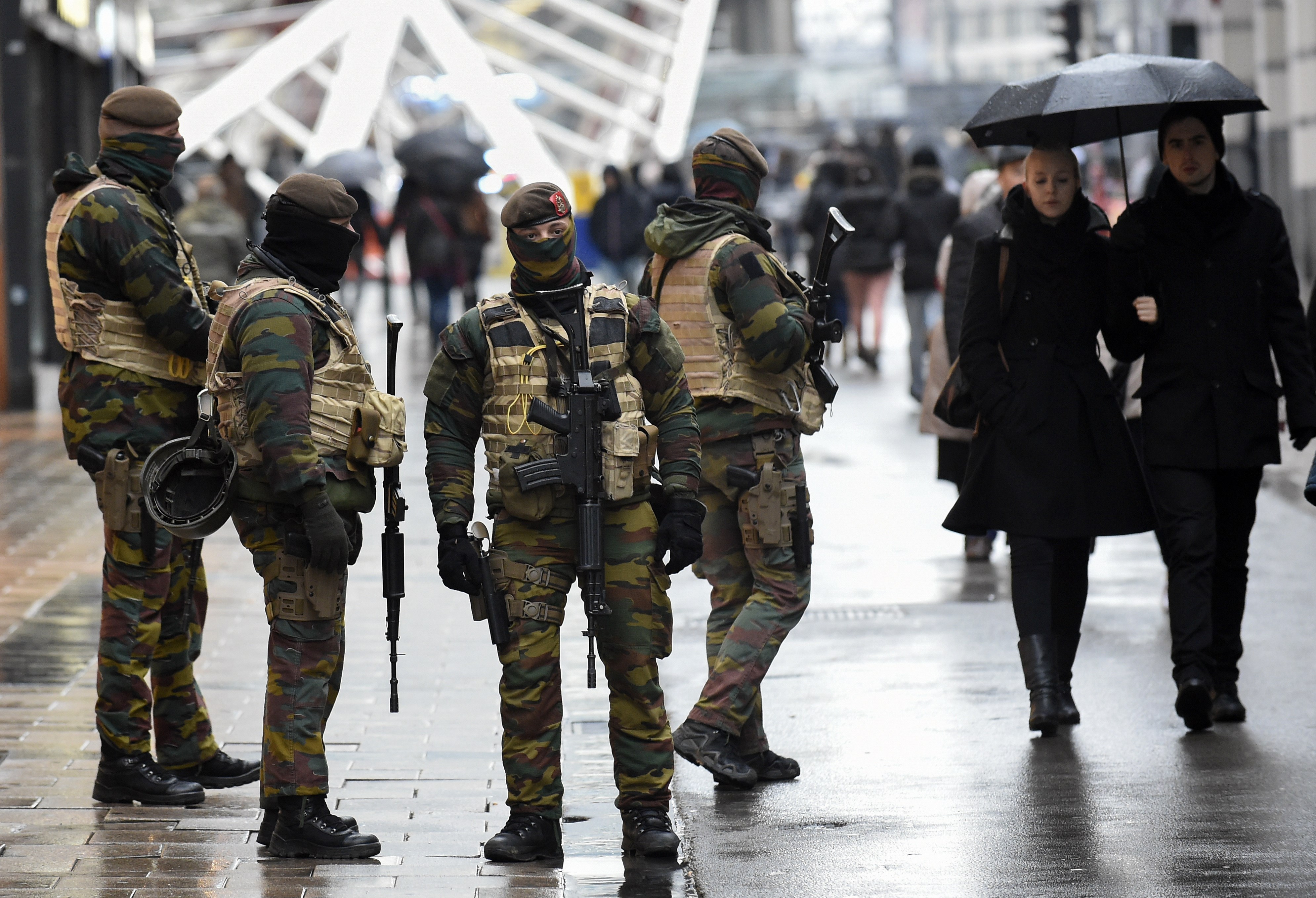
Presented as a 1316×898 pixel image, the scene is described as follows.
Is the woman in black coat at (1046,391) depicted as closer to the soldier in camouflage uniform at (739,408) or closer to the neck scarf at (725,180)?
the soldier in camouflage uniform at (739,408)

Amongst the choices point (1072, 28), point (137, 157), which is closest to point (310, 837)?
point (137, 157)

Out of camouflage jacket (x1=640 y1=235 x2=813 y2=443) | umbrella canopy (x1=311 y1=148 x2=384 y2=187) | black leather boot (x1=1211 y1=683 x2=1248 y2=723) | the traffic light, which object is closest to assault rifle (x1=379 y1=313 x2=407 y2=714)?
camouflage jacket (x1=640 y1=235 x2=813 y2=443)

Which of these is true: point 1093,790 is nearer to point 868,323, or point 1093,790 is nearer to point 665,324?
point 665,324

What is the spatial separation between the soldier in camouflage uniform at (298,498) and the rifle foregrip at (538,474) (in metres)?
0.43

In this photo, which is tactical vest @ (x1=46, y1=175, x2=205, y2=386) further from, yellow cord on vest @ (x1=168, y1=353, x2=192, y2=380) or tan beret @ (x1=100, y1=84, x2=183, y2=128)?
tan beret @ (x1=100, y1=84, x2=183, y2=128)

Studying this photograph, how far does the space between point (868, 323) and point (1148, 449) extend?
19069mm

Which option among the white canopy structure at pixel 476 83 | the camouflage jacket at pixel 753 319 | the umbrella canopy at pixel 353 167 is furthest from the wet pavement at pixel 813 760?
the white canopy structure at pixel 476 83

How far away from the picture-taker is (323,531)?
528 centimetres

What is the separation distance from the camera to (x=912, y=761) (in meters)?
6.43

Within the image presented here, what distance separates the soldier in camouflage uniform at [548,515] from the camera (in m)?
5.37

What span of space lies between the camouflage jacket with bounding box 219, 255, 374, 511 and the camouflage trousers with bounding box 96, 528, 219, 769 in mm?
740

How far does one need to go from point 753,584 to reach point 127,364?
77.9 inches

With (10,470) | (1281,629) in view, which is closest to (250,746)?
(1281,629)

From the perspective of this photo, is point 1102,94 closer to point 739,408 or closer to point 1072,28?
point 739,408
